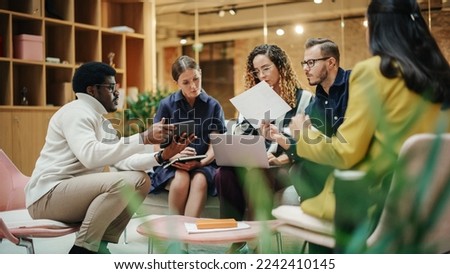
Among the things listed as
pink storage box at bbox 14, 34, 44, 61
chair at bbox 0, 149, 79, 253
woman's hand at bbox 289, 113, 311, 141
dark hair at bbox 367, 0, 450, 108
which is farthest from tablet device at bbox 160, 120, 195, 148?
dark hair at bbox 367, 0, 450, 108

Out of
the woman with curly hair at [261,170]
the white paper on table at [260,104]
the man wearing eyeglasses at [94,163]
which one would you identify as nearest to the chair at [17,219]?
the man wearing eyeglasses at [94,163]

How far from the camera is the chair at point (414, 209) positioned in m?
2.16

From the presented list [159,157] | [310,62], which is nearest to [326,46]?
[310,62]

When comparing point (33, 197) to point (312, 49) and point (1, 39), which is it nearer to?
point (1, 39)

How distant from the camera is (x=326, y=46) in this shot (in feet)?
8.81

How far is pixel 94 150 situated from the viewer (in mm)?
2814

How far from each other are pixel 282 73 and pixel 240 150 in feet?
1.30

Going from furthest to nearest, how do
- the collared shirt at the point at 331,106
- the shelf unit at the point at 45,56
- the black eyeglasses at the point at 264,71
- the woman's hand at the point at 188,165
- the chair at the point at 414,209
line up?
the shelf unit at the point at 45,56 < the woman's hand at the point at 188,165 < the black eyeglasses at the point at 264,71 < the collared shirt at the point at 331,106 < the chair at the point at 414,209

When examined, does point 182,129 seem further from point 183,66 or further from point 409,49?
point 409,49

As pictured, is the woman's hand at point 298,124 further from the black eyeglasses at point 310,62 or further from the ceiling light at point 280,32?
the ceiling light at point 280,32

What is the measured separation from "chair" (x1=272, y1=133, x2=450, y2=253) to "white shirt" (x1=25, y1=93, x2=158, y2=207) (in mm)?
846

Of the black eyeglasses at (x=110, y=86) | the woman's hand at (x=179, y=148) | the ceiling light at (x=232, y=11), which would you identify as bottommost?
the woman's hand at (x=179, y=148)
